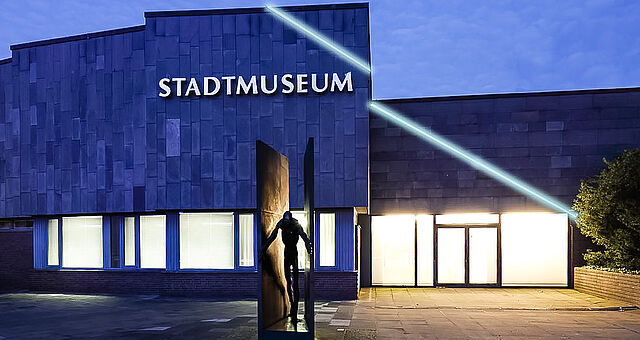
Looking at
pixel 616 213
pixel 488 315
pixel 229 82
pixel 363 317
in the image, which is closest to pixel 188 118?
pixel 229 82

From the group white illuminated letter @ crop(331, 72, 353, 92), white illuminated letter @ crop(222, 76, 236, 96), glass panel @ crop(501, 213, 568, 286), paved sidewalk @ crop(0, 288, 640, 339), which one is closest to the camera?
paved sidewalk @ crop(0, 288, 640, 339)

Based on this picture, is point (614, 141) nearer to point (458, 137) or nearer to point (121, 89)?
point (458, 137)

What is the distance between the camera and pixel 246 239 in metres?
16.2

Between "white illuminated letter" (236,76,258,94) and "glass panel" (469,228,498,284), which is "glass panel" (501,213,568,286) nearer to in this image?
"glass panel" (469,228,498,284)

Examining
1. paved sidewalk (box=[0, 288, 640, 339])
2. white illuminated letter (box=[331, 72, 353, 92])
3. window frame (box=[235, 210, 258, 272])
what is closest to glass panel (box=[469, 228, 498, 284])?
paved sidewalk (box=[0, 288, 640, 339])

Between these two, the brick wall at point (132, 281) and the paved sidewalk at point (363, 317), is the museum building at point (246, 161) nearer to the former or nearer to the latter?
the brick wall at point (132, 281)

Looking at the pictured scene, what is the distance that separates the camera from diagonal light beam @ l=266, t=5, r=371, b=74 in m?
15.3

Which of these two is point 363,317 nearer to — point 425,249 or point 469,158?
point 425,249

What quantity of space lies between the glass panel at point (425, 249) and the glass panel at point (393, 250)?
0.26m

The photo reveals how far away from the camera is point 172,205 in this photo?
52.0ft

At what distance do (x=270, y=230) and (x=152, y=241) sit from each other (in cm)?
900

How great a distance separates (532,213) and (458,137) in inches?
152

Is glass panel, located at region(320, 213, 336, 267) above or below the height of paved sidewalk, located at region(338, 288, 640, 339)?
above

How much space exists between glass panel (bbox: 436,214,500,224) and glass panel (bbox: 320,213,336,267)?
4.86 metres
